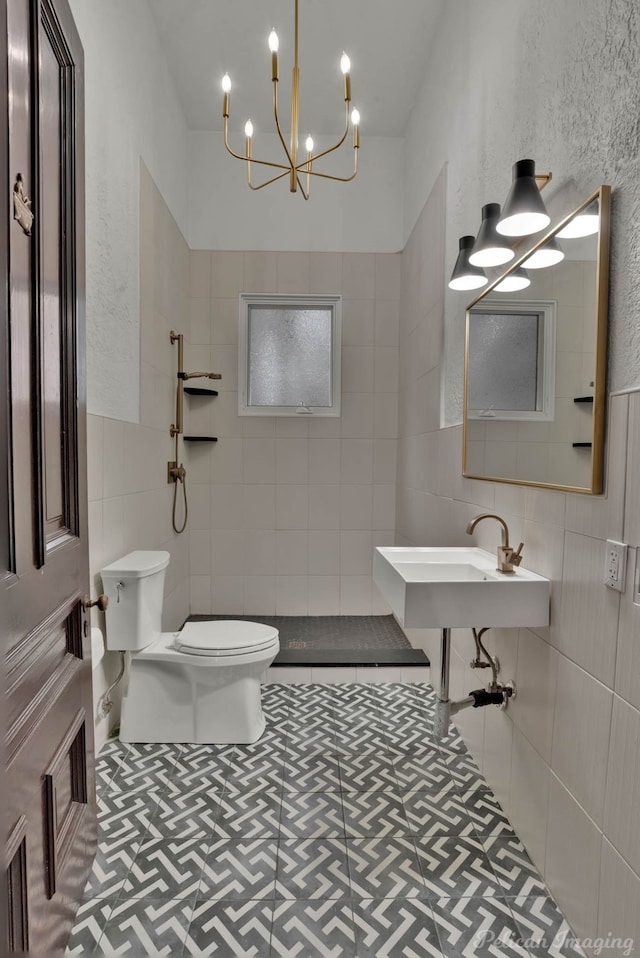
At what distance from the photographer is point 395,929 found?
130cm

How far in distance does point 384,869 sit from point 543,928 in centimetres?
41

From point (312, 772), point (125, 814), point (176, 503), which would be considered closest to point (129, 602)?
point (125, 814)

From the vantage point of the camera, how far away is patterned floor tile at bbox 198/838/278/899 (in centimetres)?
141

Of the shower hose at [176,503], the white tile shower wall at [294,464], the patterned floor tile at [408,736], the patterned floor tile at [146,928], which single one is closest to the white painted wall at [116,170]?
the shower hose at [176,503]

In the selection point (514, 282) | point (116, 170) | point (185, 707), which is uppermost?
point (116, 170)

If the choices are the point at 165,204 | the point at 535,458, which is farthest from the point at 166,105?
the point at 535,458

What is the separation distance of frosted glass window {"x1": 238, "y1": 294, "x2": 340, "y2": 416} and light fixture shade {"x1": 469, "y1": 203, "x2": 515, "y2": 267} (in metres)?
1.78

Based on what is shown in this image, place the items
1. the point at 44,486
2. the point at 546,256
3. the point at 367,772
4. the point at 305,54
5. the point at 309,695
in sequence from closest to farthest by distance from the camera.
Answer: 1. the point at 44,486
2. the point at 546,256
3. the point at 367,772
4. the point at 309,695
5. the point at 305,54

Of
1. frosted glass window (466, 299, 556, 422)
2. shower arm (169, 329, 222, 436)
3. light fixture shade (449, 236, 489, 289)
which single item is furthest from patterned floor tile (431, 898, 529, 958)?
shower arm (169, 329, 222, 436)

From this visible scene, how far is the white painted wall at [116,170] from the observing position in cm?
190

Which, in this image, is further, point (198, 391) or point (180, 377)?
point (198, 391)

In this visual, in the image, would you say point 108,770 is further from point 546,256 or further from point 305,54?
point 305,54

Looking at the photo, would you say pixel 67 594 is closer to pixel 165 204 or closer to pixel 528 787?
pixel 528 787

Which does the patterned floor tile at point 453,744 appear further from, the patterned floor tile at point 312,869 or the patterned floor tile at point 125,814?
the patterned floor tile at point 125,814
